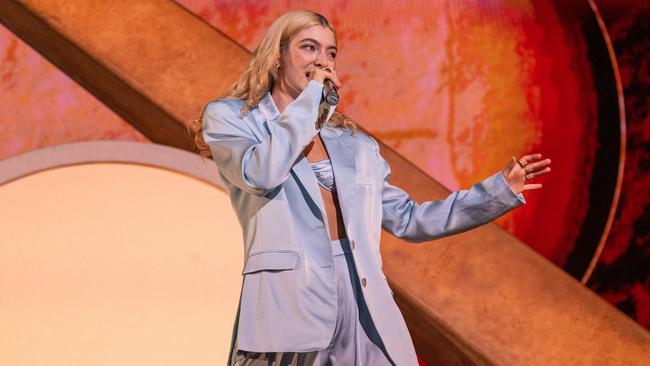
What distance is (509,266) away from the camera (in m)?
Answer: 2.96

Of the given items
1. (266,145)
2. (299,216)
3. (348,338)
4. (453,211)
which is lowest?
(348,338)

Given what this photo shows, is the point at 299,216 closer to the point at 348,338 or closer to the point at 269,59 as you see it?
the point at 348,338

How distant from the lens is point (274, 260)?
1.60 m

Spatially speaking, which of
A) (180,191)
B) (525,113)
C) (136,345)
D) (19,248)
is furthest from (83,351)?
(525,113)

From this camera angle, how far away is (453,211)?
1.84 metres

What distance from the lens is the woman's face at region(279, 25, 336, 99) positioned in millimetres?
1789

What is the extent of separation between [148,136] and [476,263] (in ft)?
4.10

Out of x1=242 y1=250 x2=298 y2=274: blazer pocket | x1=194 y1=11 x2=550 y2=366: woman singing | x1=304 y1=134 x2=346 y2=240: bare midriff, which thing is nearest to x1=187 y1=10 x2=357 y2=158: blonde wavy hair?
x1=194 y1=11 x2=550 y2=366: woman singing

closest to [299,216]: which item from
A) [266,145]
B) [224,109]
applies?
[266,145]

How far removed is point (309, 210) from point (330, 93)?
0.74ft

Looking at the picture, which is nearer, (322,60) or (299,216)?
(299,216)

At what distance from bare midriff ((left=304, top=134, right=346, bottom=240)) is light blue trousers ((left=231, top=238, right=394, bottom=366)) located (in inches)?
2.1

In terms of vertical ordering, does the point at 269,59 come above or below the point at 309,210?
above

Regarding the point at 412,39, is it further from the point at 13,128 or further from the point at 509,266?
the point at 13,128
